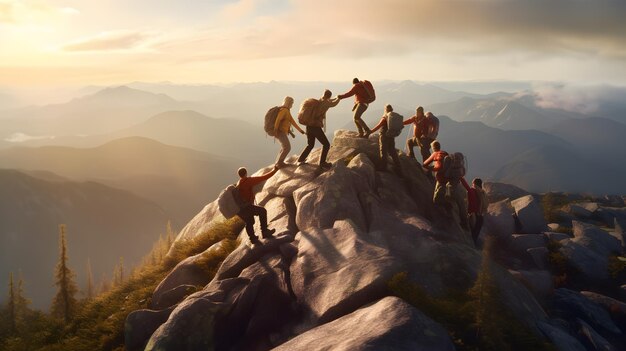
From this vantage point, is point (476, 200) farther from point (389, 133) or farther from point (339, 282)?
point (339, 282)

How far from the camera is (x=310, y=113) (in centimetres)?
1967

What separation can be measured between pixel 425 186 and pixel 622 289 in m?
14.1

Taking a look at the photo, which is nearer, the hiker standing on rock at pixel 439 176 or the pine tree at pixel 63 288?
the hiker standing on rock at pixel 439 176

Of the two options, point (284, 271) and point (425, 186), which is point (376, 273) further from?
point (425, 186)

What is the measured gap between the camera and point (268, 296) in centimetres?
1318

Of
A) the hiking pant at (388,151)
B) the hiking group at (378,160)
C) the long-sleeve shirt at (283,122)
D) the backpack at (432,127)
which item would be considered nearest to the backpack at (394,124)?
the hiking group at (378,160)

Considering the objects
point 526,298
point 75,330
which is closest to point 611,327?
point 526,298

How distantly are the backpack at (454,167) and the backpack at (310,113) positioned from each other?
22.7 ft

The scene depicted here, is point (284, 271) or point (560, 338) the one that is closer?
point (560, 338)

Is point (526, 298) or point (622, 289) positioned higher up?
point (526, 298)

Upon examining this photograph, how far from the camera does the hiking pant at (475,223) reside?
67.8 ft

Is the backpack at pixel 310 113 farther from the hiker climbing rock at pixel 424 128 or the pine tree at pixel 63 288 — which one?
the pine tree at pixel 63 288

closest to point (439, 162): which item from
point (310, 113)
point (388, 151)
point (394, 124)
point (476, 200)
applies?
point (394, 124)

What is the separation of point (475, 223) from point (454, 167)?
469cm
